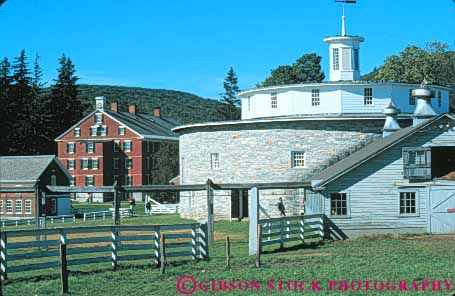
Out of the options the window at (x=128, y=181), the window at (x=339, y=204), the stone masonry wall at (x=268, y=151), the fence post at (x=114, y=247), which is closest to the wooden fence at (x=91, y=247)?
the fence post at (x=114, y=247)

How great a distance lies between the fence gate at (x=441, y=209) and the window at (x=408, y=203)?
0.67 m

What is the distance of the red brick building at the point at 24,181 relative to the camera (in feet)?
25.5

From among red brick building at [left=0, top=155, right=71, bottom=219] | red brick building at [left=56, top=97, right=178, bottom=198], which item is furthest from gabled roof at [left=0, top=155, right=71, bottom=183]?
red brick building at [left=56, top=97, right=178, bottom=198]

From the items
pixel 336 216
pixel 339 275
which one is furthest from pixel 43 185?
pixel 336 216

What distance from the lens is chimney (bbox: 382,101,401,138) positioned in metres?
35.4

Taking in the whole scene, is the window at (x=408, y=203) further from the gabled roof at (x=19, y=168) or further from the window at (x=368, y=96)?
the gabled roof at (x=19, y=168)

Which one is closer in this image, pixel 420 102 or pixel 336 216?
pixel 336 216

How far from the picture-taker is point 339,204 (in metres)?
27.8

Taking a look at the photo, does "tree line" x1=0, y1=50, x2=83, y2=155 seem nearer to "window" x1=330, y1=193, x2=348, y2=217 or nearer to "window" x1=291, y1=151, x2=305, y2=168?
"window" x1=330, y1=193, x2=348, y2=217

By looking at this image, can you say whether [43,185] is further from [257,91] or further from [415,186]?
A: [257,91]

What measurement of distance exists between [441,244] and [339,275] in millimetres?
9789

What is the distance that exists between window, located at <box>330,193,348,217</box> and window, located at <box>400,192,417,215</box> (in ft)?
7.54

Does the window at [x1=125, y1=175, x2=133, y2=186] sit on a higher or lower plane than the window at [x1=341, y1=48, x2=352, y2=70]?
lower

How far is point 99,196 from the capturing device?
22.2 m
